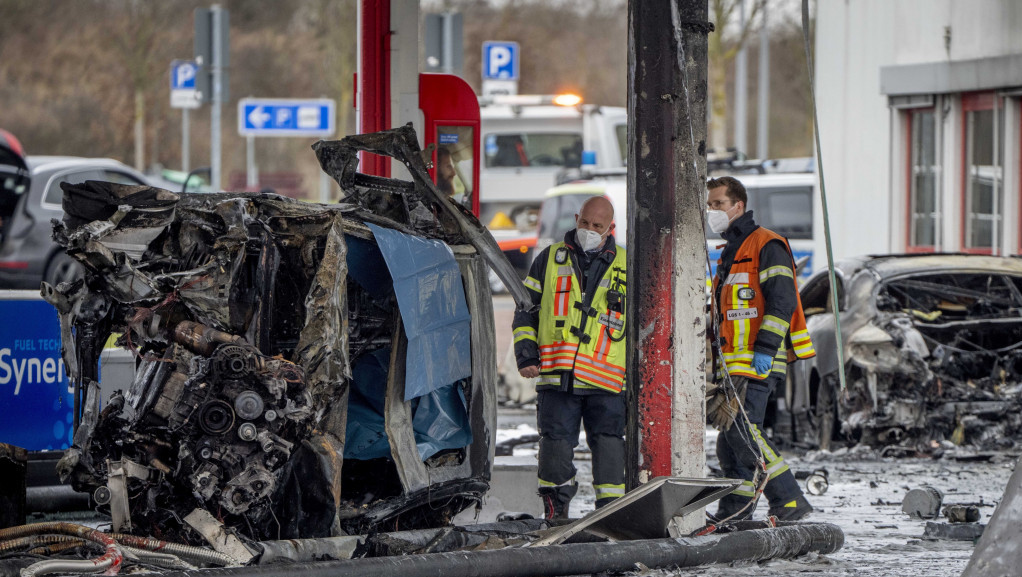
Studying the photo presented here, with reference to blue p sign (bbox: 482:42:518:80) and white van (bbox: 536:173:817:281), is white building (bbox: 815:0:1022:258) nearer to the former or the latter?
white van (bbox: 536:173:817:281)

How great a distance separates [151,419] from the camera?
5.28m

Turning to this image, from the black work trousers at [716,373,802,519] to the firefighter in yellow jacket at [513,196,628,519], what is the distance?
67cm

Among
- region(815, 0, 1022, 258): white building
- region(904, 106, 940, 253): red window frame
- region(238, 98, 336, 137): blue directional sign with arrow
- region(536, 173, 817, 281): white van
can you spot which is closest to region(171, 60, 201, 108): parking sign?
region(238, 98, 336, 137): blue directional sign with arrow

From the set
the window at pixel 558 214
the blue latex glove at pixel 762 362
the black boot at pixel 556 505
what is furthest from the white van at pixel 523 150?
the black boot at pixel 556 505

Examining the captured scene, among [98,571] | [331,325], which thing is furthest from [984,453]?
[98,571]

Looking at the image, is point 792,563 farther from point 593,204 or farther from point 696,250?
point 593,204

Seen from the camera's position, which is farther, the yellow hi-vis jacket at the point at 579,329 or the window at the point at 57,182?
the window at the point at 57,182

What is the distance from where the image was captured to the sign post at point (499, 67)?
75.4 feet

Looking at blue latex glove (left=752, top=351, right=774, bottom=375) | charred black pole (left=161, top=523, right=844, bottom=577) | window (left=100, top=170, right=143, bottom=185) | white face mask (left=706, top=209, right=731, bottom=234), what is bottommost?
charred black pole (left=161, top=523, right=844, bottom=577)

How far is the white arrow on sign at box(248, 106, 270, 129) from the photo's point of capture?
19469mm

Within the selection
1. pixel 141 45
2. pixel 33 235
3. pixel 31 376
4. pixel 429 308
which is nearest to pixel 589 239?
pixel 429 308

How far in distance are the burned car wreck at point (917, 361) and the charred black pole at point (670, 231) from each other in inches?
137

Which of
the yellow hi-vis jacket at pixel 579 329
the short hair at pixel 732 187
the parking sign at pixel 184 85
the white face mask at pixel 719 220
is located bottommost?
the yellow hi-vis jacket at pixel 579 329

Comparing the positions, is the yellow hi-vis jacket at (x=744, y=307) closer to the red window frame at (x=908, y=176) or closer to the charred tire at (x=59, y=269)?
the red window frame at (x=908, y=176)
